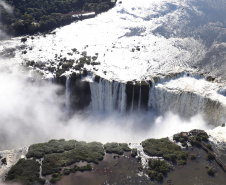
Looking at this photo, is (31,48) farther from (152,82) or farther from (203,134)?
(203,134)

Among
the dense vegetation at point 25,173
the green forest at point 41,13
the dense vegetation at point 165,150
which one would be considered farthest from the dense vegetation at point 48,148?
the green forest at point 41,13

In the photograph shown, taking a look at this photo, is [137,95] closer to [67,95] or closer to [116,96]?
[116,96]

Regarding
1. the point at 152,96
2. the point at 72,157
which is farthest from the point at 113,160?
the point at 152,96

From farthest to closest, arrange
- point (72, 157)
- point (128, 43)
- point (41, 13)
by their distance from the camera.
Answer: point (41, 13) → point (128, 43) → point (72, 157)

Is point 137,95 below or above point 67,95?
above

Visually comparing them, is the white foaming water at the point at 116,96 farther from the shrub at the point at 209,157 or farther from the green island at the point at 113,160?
the shrub at the point at 209,157

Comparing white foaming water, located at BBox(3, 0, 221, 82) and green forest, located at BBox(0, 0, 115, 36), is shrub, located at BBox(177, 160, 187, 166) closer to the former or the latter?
white foaming water, located at BBox(3, 0, 221, 82)

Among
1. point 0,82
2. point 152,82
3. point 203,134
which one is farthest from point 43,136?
point 203,134
